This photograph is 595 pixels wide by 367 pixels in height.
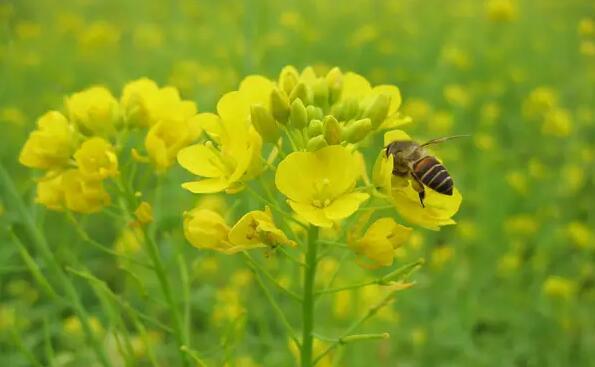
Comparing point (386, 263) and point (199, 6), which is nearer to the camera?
point (386, 263)

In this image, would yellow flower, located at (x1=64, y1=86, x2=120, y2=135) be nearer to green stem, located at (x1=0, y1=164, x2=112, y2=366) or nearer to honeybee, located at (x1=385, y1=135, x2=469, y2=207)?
green stem, located at (x1=0, y1=164, x2=112, y2=366)

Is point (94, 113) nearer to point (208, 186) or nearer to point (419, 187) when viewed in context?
point (208, 186)

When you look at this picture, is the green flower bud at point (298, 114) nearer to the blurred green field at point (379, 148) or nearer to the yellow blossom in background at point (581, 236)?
the blurred green field at point (379, 148)

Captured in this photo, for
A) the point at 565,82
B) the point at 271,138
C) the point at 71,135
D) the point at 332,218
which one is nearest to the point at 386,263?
the point at 332,218

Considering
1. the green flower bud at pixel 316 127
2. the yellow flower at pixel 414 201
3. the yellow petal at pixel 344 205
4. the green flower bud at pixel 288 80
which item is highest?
the green flower bud at pixel 288 80

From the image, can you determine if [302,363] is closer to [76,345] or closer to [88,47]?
[76,345]

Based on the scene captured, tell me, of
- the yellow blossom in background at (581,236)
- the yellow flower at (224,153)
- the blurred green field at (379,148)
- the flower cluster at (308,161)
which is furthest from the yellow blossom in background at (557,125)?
the yellow flower at (224,153)
